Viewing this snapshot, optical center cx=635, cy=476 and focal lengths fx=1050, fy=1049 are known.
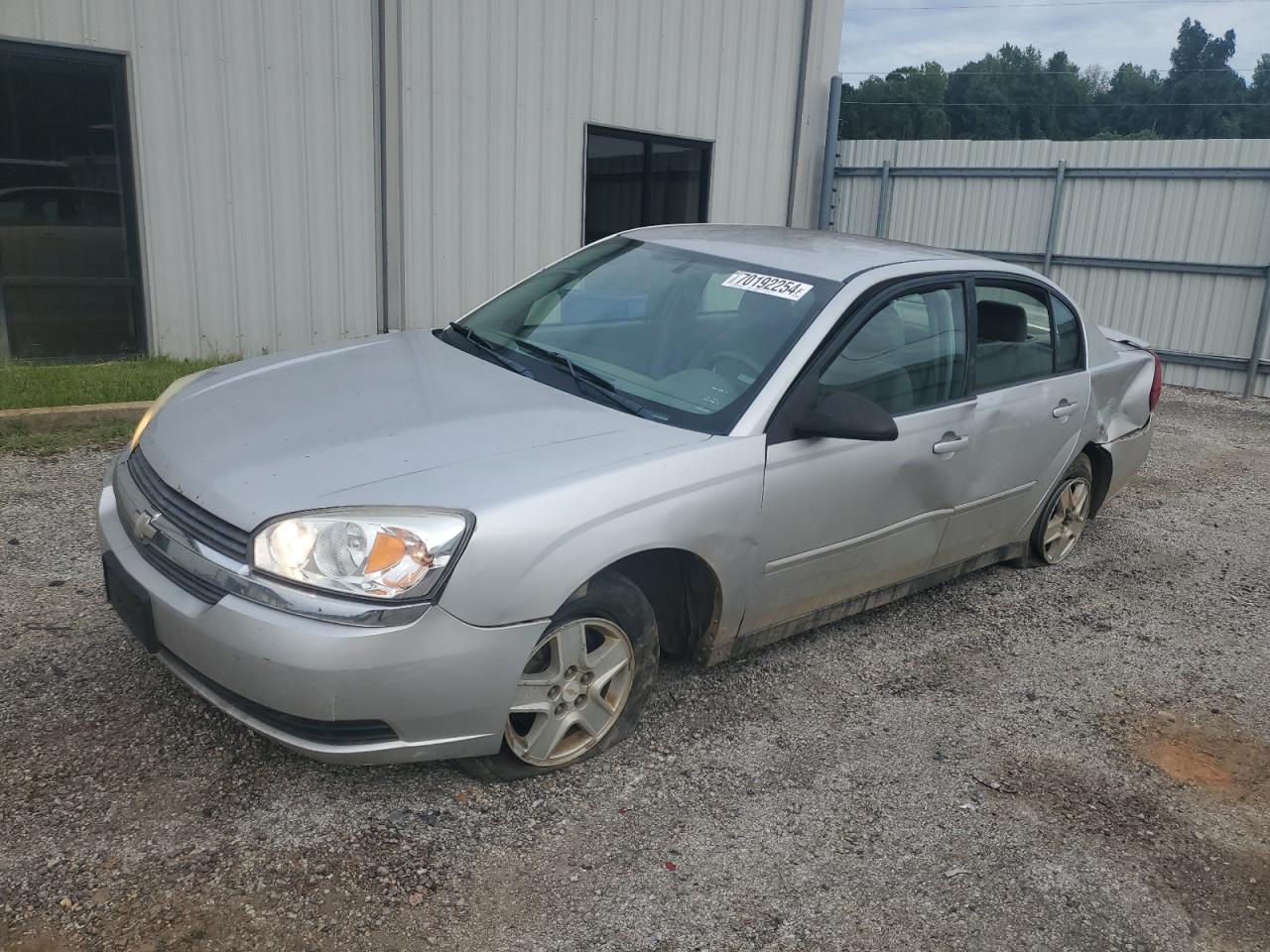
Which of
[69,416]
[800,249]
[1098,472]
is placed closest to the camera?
[800,249]

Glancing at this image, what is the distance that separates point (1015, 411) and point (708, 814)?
2377mm

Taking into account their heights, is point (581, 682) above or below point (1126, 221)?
below

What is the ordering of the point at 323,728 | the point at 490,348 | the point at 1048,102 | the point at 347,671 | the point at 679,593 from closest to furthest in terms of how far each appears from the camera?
the point at 347,671 → the point at 323,728 → the point at 679,593 → the point at 490,348 → the point at 1048,102

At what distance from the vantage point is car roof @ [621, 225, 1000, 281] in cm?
408

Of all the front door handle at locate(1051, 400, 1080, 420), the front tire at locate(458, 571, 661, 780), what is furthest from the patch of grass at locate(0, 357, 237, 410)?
the front door handle at locate(1051, 400, 1080, 420)

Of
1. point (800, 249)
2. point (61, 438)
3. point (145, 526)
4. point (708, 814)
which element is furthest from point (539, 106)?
point (708, 814)

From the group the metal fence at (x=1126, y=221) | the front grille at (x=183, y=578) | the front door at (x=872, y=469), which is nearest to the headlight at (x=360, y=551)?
the front grille at (x=183, y=578)

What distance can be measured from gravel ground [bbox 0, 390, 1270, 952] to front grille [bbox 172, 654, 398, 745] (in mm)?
300

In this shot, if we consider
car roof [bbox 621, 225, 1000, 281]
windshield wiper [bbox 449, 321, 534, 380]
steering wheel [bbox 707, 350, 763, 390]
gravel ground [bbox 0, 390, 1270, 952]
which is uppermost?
car roof [bbox 621, 225, 1000, 281]

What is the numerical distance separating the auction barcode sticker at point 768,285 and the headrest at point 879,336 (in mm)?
263

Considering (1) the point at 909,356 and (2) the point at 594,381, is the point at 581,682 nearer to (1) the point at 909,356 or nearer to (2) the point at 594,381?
(2) the point at 594,381

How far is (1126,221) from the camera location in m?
11.8

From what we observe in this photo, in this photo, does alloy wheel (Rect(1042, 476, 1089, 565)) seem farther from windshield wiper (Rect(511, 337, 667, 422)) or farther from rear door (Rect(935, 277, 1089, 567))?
windshield wiper (Rect(511, 337, 667, 422))

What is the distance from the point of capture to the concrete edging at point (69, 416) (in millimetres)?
6157
